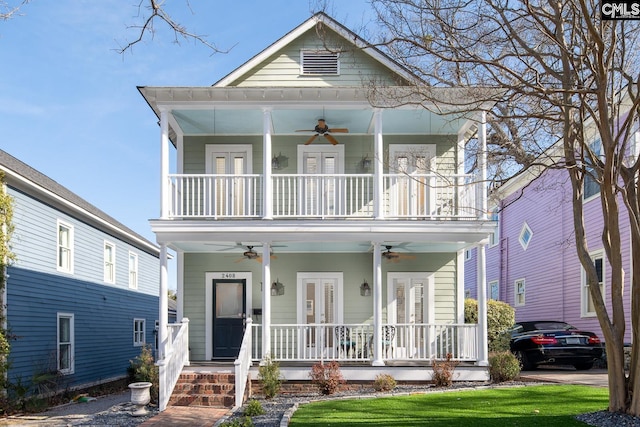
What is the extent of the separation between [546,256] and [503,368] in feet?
32.5

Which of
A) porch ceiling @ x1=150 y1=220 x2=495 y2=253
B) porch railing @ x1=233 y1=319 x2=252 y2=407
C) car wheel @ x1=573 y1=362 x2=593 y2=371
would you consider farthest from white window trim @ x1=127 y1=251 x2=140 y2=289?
car wheel @ x1=573 y1=362 x2=593 y2=371

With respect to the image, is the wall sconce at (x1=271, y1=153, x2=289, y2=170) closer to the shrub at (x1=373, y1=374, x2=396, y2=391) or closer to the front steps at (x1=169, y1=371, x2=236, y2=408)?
the front steps at (x1=169, y1=371, x2=236, y2=408)

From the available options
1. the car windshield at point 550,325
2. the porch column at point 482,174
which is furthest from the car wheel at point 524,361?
the porch column at point 482,174

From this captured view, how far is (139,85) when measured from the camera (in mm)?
12586

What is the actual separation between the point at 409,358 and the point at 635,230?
6.23 m

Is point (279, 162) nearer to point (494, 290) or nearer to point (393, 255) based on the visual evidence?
point (393, 255)

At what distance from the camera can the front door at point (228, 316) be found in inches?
563

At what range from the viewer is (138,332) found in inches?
913

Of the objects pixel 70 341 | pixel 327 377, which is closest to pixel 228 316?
pixel 327 377

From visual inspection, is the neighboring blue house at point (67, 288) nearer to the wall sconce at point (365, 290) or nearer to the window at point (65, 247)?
the window at point (65, 247)

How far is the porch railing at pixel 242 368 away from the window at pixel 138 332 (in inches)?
473

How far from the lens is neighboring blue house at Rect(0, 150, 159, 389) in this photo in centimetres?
1378

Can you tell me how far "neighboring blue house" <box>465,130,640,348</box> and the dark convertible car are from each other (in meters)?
1.44

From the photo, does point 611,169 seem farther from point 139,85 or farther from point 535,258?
point 535,258
